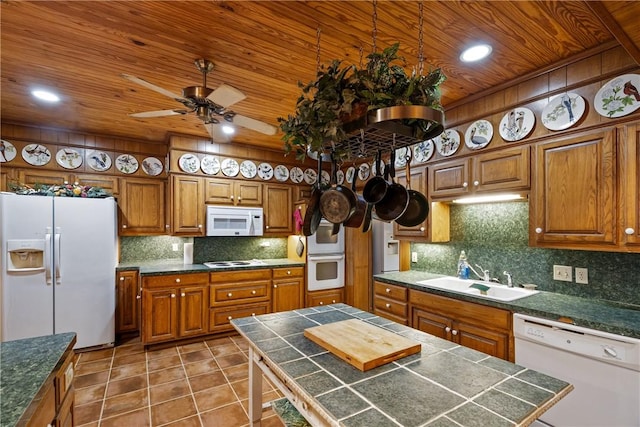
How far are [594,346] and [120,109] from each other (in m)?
4.03

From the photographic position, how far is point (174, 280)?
3410 millimetres

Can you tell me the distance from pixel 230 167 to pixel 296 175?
1000mm

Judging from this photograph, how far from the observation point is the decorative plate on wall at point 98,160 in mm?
3588

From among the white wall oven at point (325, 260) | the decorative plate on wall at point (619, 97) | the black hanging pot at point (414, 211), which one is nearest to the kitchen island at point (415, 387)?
the black hanging pot at point (414, 211)

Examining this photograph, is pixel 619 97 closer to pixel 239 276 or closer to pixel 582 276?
pixel 582 276

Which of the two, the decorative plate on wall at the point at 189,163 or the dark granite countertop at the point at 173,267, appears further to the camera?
the decorative plate on wall at the point at 189,163

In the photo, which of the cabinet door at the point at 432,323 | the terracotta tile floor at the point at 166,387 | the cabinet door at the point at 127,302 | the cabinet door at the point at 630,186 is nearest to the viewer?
the cabinet door at the point at 630,186

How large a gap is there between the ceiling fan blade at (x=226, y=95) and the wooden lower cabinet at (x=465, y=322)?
2104 millimetres

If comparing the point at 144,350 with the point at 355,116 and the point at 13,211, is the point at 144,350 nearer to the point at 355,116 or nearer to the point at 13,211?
the point at 13,211

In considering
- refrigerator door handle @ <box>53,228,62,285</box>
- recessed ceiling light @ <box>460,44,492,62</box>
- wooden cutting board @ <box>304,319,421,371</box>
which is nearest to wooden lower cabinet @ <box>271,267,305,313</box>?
refrigerator door handle @ <box>53,228,62,285</box>

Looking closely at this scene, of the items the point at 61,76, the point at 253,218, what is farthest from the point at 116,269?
the point at 61,76

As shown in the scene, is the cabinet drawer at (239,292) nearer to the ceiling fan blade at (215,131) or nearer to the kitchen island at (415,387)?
the ceiling fan blade at (215,131)

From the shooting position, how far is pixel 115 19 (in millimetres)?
1636

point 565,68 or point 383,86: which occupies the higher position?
point 565,68
